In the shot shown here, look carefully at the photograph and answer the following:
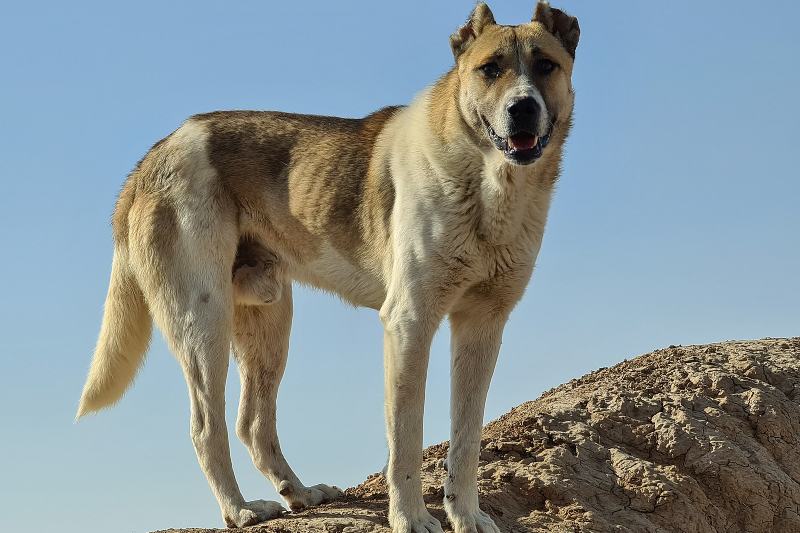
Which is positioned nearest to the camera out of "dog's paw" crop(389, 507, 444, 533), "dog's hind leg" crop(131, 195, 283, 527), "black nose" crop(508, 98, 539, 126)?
"black nose" crop(508, 98, 539, 126)

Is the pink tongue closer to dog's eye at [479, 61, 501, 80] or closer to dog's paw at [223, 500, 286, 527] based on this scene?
dog's eye at [479, 61, 501, 80]

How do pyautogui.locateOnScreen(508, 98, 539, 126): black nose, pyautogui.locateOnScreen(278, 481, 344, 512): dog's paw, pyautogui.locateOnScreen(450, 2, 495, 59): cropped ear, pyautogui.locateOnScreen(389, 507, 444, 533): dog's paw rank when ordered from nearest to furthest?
pyautogui.locateOnScreen(508, 98, 539, 126): black nose
pyautogui.locateOnScreen(389, 507, 444, 533): dog's paw
pyautogui.locateOnScreen(450, 2, 495, 59): cropped ear
pyautogui.locateOnScreen(278, 481, 344, 512): dog's paw

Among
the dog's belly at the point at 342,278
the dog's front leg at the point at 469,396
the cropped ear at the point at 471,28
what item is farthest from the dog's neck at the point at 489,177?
the dog's belly at the point at 342,278

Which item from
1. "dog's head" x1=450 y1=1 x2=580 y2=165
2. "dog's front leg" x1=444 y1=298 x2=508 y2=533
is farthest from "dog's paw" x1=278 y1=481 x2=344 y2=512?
"dog's head" x1=450 y1=1 x2=580 y2=165

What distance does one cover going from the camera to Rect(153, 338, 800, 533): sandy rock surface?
673cm

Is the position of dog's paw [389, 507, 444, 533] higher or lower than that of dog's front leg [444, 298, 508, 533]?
lower

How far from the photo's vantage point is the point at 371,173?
6.54 metres

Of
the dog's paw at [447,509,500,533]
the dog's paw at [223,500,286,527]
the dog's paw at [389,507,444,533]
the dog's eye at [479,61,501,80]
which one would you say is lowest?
the dog's paw at [389,507,444,533]

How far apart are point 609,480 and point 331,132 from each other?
2.82 meters

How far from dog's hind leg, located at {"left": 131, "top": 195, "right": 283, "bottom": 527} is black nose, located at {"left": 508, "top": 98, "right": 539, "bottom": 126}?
2.03 metres

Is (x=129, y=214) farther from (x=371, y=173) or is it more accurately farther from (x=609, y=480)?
(x=609, y=480)

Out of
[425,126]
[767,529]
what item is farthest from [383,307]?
[767,529]

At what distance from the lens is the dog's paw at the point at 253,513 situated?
6.52m

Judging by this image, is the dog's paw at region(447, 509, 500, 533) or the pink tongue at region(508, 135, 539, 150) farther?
the dog's paw at region(447, 509, 500, 533)
